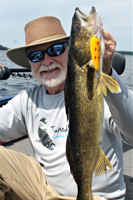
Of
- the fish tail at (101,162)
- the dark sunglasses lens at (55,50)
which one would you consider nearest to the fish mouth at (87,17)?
the fish tail at (101,162)

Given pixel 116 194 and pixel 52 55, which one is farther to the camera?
pixel 52 55

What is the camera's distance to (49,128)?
235 cm

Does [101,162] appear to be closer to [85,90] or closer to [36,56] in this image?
[85,90]

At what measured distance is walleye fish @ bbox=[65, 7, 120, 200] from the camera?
4.23 ft

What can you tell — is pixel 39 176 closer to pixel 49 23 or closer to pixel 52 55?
pixel 52 55

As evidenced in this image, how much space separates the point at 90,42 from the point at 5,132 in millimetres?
1920

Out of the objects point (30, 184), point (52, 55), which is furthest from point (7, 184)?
point (52, 55)

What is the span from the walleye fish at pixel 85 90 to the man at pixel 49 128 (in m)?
0.20

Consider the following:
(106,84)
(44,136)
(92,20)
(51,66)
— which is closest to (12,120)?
(44,136)

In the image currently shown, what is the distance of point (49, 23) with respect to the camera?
9.25 ft

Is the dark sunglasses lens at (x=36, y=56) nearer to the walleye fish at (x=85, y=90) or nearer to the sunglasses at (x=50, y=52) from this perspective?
the sunglasses at (x=50, y=52)

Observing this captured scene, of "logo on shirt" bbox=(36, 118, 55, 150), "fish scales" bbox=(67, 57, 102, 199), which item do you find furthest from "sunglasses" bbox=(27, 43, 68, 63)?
"fish scales" bbox=(67, 57, 102, 199)

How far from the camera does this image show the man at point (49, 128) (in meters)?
1.82

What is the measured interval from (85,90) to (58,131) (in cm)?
113
